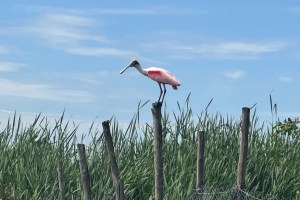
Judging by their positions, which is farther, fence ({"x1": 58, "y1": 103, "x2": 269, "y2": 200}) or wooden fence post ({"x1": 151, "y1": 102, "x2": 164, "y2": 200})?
fence ({"x1": 58, "y1": 103, "x2": 269, "y2": 200})

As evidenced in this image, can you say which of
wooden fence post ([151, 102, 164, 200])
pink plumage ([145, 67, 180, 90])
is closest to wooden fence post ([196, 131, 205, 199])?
pink plumage ([145, 67, 180, 90])

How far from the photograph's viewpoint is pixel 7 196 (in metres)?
12.8

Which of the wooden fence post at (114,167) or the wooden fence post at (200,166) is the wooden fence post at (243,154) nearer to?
the wooden fence post at (200,166)

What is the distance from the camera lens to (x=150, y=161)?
44.9ft

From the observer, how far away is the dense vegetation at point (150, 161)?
12.9 metres

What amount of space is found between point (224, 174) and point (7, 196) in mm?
3550

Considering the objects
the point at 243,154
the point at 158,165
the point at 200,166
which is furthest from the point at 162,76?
the point at 243,154

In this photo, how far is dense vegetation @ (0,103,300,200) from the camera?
12.9 m

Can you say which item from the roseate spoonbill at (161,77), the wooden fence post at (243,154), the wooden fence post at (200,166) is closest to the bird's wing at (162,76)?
the roseate spoonbill at (161,77)

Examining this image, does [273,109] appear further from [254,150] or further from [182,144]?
[182,144]

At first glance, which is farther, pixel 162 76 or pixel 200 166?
pixel 200 166

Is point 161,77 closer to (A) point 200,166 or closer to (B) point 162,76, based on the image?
(B) point 162,76

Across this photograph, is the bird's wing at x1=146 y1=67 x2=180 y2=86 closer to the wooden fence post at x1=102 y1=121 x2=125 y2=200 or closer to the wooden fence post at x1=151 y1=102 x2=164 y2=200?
the wooden fence post at x1=151 y1=102 x2=164 y2=200

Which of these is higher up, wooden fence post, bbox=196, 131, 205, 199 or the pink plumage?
the pink plumage
